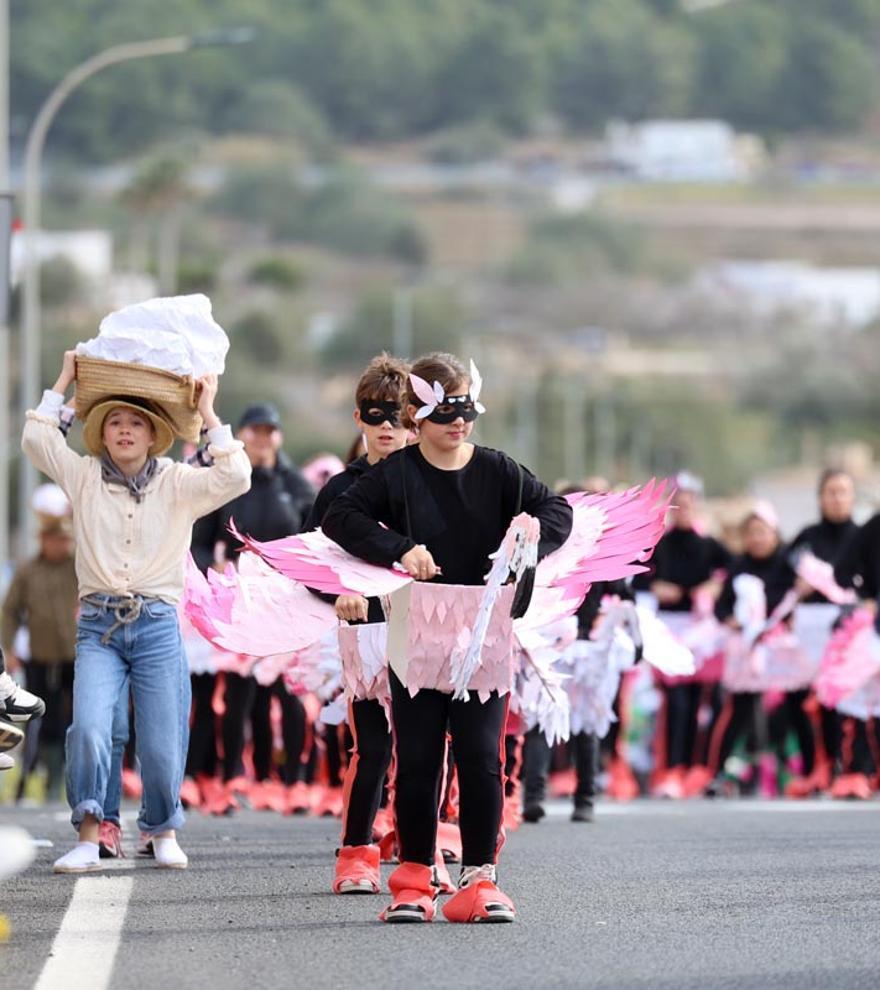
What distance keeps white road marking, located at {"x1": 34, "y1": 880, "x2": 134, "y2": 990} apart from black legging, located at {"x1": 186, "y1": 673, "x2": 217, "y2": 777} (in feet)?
17.9

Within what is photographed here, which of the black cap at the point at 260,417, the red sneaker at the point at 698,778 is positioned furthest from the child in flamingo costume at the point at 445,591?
the red sneaker at the point at 698,778

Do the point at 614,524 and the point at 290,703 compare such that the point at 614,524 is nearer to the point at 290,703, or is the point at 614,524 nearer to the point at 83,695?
the point at 83,695

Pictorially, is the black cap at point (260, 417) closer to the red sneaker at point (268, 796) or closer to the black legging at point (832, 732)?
the red sneaker at point (268, 796)

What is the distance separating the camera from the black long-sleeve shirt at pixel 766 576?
60.0 ft

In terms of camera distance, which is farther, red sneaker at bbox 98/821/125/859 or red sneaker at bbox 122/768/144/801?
red sneaker at bbox 122/768/144/801

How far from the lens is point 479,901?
29.7 feet

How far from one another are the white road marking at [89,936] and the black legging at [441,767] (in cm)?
100

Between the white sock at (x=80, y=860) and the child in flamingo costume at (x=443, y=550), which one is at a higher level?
the child in flamingo costume at (x=443, y=550)

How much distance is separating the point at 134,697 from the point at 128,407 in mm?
1108

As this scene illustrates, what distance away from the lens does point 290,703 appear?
53.0 ft

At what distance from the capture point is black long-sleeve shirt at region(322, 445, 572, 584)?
29.9ft

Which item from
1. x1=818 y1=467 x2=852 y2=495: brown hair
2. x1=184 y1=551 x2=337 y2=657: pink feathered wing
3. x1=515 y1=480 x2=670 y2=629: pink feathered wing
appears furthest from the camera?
x1=818 y1=467 x2=852 y2=495: brown hair

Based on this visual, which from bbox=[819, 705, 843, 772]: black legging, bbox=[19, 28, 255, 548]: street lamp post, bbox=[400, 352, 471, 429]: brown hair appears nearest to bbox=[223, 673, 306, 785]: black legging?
bbox=[819, 705, 843, 772]: black legging

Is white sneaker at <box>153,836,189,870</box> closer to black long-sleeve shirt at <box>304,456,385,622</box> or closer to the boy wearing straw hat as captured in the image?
the boy wearing straw hat
